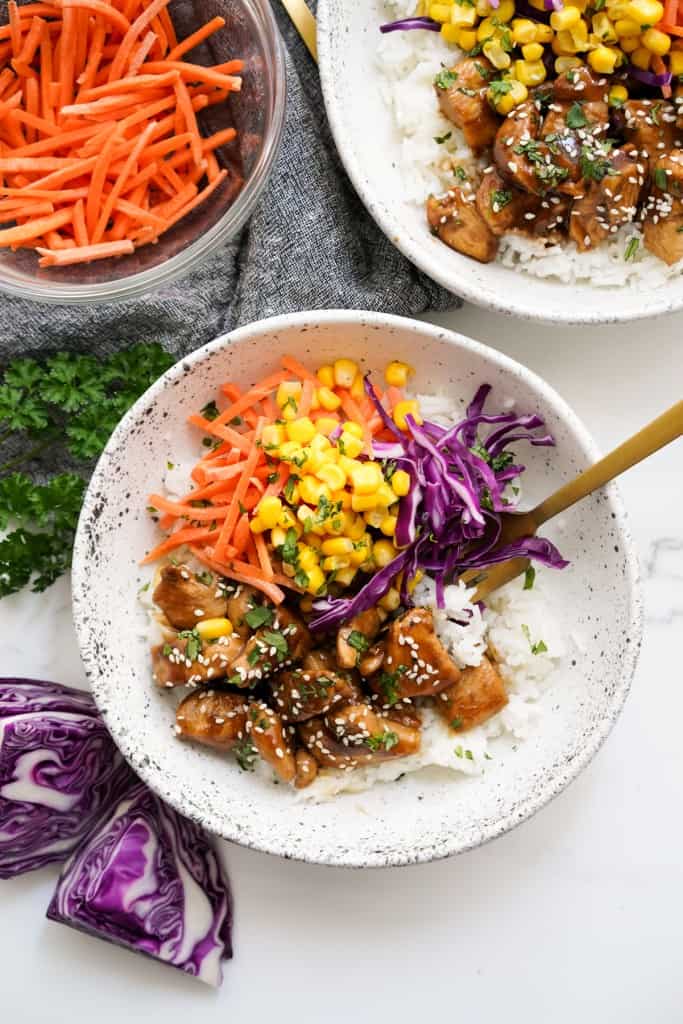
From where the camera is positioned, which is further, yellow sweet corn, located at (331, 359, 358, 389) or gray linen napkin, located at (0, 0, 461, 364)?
gray linen napkin, located at (0, 0, 461, 364)

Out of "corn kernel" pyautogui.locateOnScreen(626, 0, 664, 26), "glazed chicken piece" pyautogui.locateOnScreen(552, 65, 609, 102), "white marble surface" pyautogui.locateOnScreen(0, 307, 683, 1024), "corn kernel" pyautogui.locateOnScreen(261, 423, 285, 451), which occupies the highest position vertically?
"corn kernel" pyautogui.locateOnScreen(626, 0, 664, 26)

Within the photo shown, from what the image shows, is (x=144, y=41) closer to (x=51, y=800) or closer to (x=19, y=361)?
(x=19, y=361)

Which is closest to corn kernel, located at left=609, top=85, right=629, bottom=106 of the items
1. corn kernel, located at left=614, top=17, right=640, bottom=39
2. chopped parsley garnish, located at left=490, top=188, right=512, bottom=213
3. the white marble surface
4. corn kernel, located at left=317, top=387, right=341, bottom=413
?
corn kernel, located at left=614, top=17, right=640, bottom=39

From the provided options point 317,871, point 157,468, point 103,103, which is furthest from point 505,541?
point 103,103

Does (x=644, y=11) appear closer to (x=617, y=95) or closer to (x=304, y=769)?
(x=617, y=95)

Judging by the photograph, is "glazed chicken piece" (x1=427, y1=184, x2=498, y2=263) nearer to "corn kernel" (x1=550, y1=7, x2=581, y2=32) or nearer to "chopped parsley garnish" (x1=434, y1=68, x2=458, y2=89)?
"chopped parsley garnish" (x1=434, y1=68, x2=458, y2=89)

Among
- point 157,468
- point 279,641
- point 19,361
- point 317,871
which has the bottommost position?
point 317,871

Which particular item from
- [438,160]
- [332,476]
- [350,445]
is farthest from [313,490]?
[438,160]

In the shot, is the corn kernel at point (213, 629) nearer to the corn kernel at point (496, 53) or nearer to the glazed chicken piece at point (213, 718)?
the glazed chicken piece at point (213, 718)
